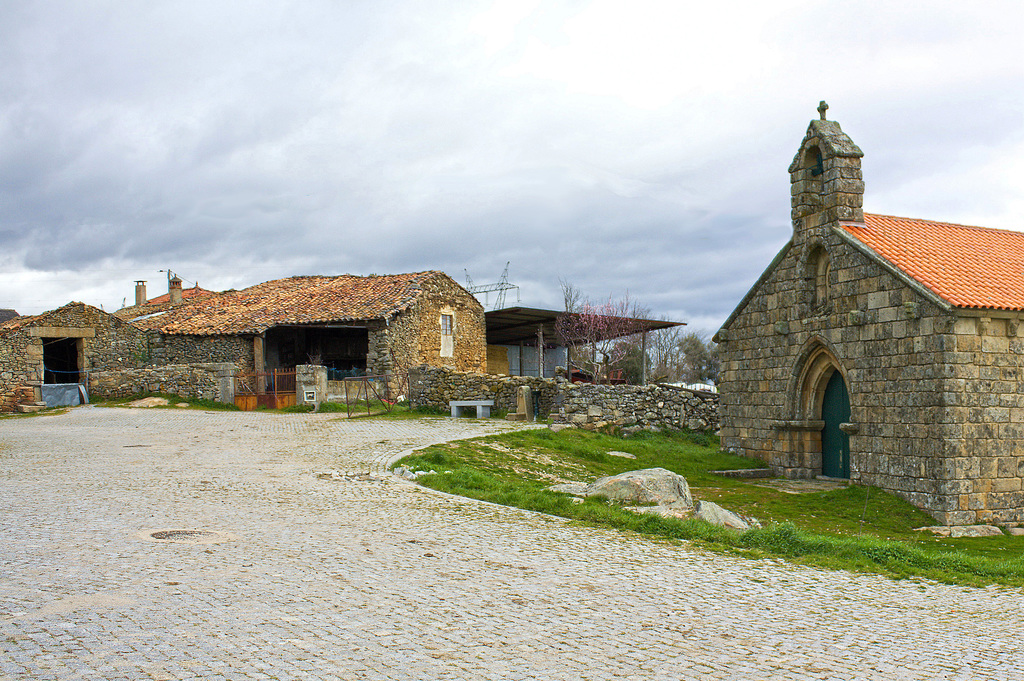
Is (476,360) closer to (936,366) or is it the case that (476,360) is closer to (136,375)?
(136,375)

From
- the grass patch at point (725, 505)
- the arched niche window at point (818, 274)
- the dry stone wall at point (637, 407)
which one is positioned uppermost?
the arched niche window at point (818, 274)

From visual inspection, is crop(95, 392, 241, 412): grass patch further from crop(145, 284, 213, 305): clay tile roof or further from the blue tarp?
crop(145, 284, 213, 305): clay tile roof

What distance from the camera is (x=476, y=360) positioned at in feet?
115

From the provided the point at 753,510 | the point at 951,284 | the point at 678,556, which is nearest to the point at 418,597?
the point at 678,556

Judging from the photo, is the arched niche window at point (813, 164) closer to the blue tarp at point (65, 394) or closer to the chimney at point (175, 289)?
the blue tarp at point (65, 394)

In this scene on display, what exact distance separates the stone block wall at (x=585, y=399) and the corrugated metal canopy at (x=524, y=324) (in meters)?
7.32

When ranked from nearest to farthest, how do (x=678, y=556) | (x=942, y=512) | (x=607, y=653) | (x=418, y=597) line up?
(x=607, y=653)
(x=418, y=597)
(x=678, y=556)
(x=942, y=512)

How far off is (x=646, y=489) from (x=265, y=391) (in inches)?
731

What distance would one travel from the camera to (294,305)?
108 feet

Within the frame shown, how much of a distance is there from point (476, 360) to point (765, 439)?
17407 millimetres

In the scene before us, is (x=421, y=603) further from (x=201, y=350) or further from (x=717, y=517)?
(x=201, y=350)

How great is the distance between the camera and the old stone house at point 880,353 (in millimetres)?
14570

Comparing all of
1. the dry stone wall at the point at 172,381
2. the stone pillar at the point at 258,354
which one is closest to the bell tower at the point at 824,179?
the dry stone wall at the point at 172,381

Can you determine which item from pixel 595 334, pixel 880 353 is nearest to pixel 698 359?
pixel 595 334
